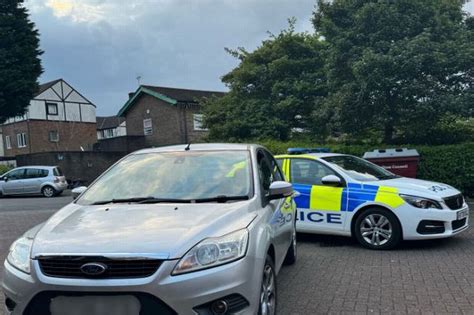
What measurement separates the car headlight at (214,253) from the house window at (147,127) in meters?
30.6

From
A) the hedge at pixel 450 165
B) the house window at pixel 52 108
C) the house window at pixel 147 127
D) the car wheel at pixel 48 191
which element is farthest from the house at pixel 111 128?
the hedge at pixel 450 165

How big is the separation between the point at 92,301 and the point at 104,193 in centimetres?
156

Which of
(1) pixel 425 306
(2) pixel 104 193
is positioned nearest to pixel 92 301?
(2) pixel 104 193

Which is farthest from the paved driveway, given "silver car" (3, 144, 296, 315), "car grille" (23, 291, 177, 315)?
"car grille" (23, 291, 177, 315)

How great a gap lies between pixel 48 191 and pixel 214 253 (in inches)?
786

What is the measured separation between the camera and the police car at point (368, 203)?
648cm

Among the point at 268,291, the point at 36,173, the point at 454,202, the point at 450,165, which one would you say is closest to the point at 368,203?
the point at 454,202

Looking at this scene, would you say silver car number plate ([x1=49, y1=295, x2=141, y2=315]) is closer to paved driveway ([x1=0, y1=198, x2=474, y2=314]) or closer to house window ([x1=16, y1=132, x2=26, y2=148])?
paved driveway ([x1=0, y1=198, x2=474, y2=314])

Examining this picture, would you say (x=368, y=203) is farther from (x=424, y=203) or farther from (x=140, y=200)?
(x=140, y=200)

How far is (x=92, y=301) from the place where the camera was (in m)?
2.85

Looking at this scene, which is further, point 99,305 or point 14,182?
point 14,182

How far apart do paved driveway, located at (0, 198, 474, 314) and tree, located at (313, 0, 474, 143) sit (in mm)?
5705

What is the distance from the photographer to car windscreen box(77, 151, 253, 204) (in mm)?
4055

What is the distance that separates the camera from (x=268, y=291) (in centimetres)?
370
